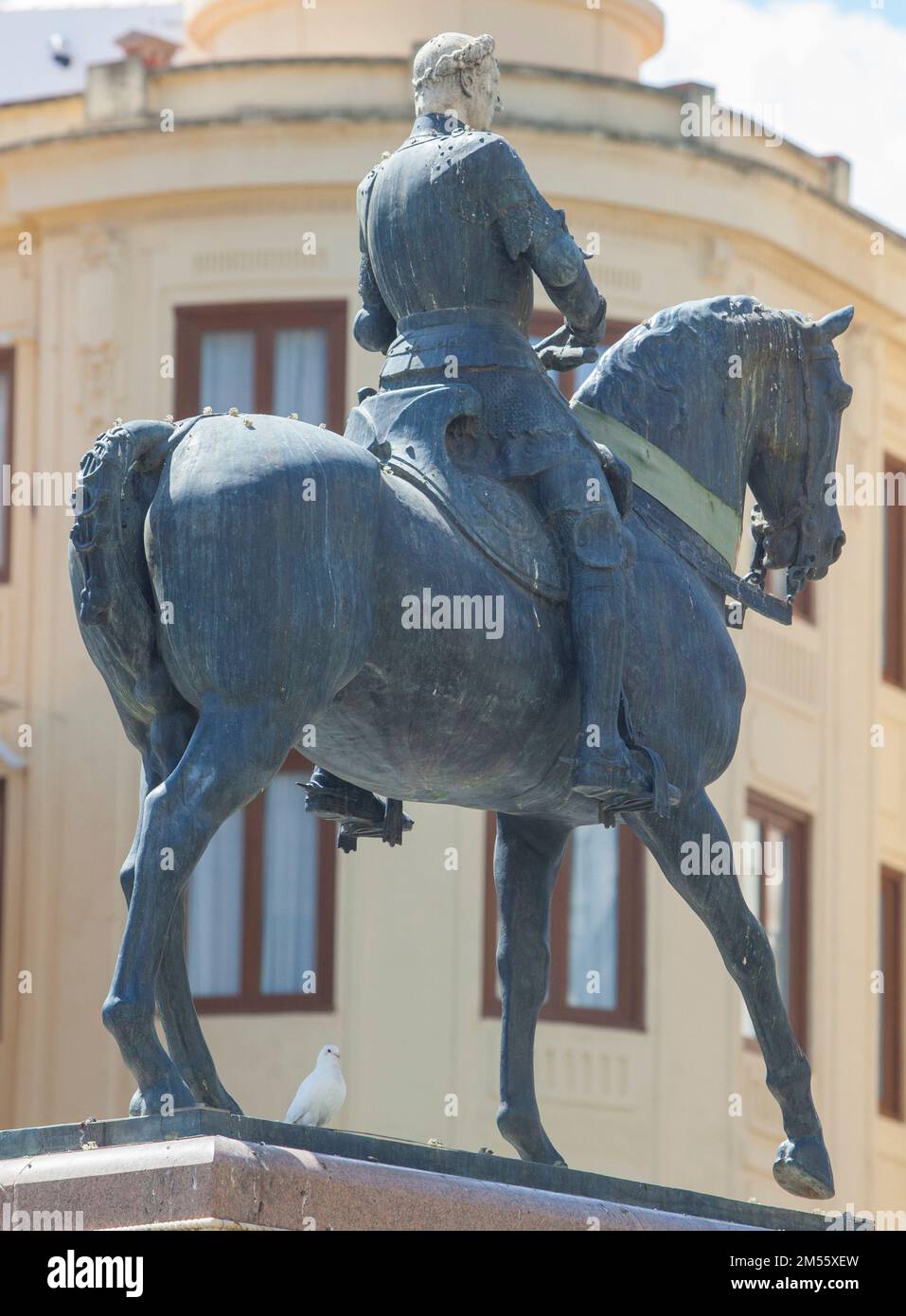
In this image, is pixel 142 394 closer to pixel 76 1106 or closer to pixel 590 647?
pixel 76 1106

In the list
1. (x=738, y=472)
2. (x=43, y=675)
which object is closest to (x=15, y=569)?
(x=43, y=675)

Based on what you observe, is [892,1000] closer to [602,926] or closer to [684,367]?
[602,926]

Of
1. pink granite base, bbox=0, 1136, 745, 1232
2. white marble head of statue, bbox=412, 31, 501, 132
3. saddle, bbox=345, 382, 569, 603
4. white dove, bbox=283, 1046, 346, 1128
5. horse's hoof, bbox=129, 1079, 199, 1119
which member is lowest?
pink granite base, bbox=0, 1136, 745, 1232

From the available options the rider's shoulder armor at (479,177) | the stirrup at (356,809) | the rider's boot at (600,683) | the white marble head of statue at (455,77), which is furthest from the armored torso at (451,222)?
the stirrup at (356,809)

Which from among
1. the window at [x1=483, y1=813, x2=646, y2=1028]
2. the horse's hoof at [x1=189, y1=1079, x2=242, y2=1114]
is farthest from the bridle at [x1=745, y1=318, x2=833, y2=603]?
the window at [x1=483, y1=813, x2=646, y2=1028]

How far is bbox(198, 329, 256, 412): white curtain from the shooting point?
30.6 meters

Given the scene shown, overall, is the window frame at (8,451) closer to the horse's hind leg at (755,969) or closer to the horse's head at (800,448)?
the horse's head at (800,448)

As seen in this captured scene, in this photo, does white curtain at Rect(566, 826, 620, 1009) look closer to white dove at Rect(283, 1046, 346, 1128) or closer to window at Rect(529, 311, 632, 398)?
window at Rect(529, 311, 632, 398)

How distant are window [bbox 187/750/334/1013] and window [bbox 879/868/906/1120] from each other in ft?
21.5

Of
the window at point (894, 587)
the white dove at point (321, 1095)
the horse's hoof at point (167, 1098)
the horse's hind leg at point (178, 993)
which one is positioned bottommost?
the white dove at point (321, 1095)

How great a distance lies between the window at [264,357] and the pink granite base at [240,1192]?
19.7 metres

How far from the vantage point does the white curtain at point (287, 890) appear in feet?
96.3

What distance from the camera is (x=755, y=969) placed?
12594 millimetres

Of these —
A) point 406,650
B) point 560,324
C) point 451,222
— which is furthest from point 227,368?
point 406,650
